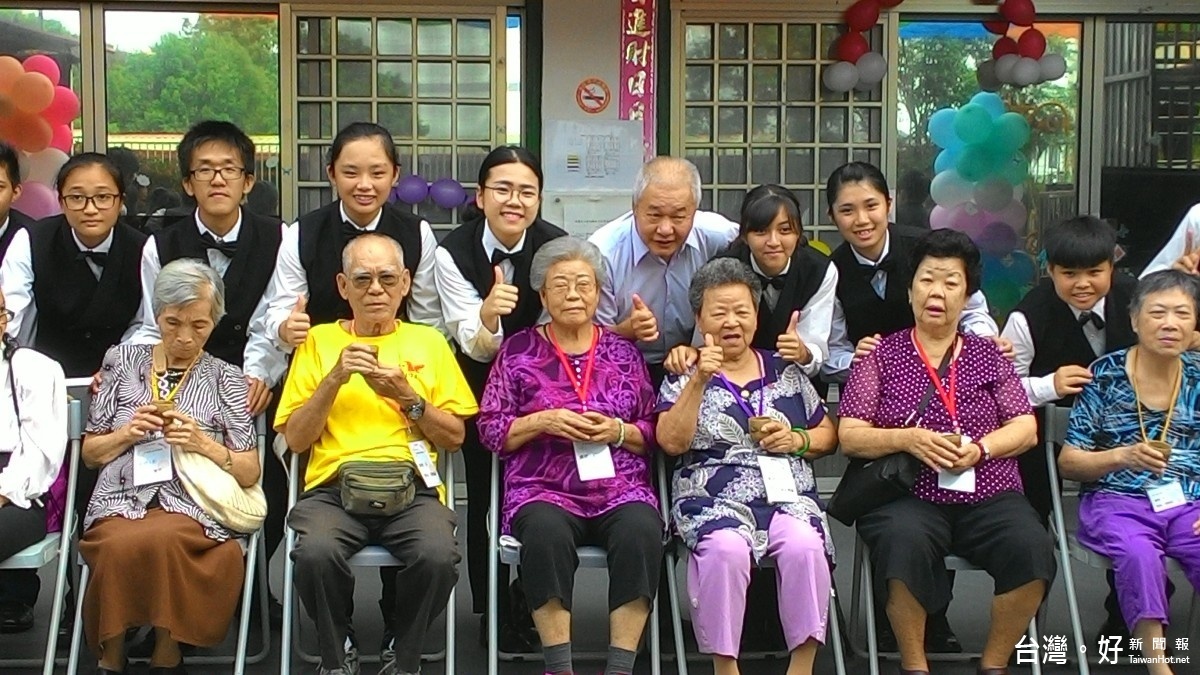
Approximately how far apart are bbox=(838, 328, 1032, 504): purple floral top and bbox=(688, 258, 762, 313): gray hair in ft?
1.36

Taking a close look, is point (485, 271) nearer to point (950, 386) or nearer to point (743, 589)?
point (743, 589)

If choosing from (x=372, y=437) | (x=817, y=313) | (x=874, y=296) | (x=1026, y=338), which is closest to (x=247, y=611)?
(x=372, y=437)

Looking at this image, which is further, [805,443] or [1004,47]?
[1004,47]

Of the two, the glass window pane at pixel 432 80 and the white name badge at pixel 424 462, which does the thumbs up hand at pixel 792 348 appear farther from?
the glass window pane at pixel 432 80

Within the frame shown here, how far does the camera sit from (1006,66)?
687cm

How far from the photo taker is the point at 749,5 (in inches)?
267

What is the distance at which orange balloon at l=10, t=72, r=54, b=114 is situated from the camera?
6348mm

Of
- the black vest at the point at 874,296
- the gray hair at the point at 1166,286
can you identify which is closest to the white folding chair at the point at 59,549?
the black vest at the point at 874,296

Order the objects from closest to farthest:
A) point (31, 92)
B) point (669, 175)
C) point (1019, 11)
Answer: point (669, 175) → point (31, 92) → point (1019, 11)

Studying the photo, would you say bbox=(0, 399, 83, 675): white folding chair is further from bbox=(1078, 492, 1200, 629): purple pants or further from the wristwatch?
bbox=(1078, 492, 1200, 629): purple pants

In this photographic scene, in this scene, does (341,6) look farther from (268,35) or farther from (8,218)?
(8,218)

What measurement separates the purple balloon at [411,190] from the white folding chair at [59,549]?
2770 millimetres

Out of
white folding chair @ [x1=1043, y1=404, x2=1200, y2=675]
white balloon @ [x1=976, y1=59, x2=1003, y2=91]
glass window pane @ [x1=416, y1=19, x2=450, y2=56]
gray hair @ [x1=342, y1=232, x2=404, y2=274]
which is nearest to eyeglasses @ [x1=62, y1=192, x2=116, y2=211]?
gray hair @ [x1=342, y1=232, x2=404, y2=274]

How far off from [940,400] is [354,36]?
3.84 m
